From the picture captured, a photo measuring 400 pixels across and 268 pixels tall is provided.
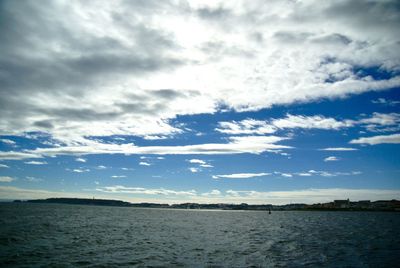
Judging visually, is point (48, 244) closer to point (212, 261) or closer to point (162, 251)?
point (162, 251)

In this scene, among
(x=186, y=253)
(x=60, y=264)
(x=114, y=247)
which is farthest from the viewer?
(x=114, y=247)

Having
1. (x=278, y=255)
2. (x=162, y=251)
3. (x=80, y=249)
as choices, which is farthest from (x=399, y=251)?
(x=80, y=249)

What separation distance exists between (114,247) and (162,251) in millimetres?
7555

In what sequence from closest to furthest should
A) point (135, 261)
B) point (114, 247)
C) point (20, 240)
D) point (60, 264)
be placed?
point (60, 264), point (135, 261), point (114, 247), point (20, 240)

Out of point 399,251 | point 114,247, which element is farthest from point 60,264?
point 399,251

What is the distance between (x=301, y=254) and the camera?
46.4 meters

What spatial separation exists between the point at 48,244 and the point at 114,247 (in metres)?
9.69

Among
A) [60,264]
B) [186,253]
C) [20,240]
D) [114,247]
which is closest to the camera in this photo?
[60,264]

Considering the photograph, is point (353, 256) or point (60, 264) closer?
point (60, 264)

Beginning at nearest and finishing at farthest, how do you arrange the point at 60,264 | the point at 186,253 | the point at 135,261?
the point at 60,264 < the point at 135,261 < the point at 186,253

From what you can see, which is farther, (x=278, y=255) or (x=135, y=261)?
(x=278, y=255)

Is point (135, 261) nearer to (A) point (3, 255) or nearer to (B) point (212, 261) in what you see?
(B) point (212, 261)

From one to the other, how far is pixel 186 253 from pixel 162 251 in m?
3.79

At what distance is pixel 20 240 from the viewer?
5297 centimetres
